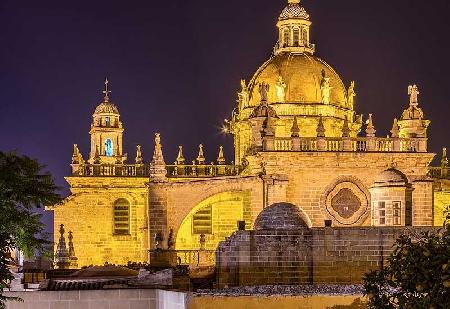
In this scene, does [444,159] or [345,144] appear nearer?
[345,144]

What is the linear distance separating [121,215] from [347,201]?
54.1ft

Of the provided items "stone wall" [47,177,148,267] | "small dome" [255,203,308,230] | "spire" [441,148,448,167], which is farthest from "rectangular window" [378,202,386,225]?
"spire" [441,148,448,167]

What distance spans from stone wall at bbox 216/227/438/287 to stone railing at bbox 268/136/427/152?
705 inches

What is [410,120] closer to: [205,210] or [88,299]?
[205,210]

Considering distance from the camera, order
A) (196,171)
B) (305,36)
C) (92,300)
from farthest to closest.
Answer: (196,171) < (305,36) < (92,300)

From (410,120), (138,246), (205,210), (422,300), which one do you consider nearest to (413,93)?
(410,120)

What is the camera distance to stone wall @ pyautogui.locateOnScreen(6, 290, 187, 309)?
32.7m

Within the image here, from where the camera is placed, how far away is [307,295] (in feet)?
96.7

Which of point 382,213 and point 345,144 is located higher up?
point 345,144

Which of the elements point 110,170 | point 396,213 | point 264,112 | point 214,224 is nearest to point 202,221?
point 214,224

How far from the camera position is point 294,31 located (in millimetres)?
65875

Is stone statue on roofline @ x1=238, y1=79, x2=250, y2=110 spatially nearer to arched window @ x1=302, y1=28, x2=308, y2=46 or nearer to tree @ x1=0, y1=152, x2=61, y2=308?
arched window @ x1=302, y1=28, x2=308, y2=46

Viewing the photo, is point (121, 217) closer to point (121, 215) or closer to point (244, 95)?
point (121, 215)

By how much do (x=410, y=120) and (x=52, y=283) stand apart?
85.9 feet
